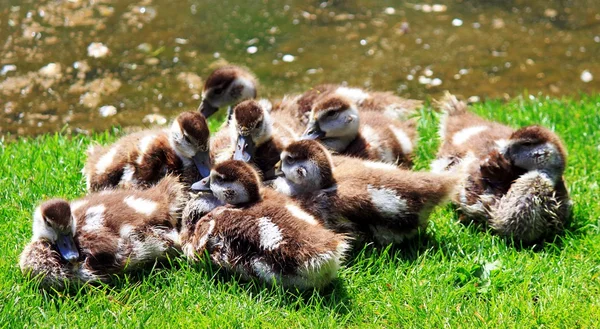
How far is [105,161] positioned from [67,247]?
1.08 meters

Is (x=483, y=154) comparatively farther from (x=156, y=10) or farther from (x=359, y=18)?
(x=156, y=10)

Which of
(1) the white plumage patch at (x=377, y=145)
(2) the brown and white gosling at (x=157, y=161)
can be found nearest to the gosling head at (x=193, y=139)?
(2) the brown and white gosling at (x=157, y=161)

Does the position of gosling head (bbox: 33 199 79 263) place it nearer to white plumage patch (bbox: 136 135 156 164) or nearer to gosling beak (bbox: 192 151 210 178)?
white plumage patch (bbox: 136 135 156 164)

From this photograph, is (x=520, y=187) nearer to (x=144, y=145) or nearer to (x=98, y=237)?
(x=144, y=145)

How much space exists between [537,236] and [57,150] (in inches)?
143

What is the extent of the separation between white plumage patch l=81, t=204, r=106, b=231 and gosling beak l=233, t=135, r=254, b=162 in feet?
3.35

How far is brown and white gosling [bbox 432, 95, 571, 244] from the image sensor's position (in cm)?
507

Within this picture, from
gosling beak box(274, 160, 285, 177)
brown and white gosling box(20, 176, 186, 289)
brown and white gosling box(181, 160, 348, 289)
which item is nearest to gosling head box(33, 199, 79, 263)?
brown and white gosling box(20, 176, 186, 289)

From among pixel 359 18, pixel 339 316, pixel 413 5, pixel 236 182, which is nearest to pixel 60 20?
pixel 359 18

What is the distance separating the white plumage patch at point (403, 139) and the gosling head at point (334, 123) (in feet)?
1.09

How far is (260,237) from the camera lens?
434 centimetres

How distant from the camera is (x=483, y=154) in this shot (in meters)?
5.50

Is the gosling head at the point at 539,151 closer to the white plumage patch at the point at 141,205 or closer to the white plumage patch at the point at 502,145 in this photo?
the white plumage patch at the point at 502,145

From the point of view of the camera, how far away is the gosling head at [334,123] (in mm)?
5516
